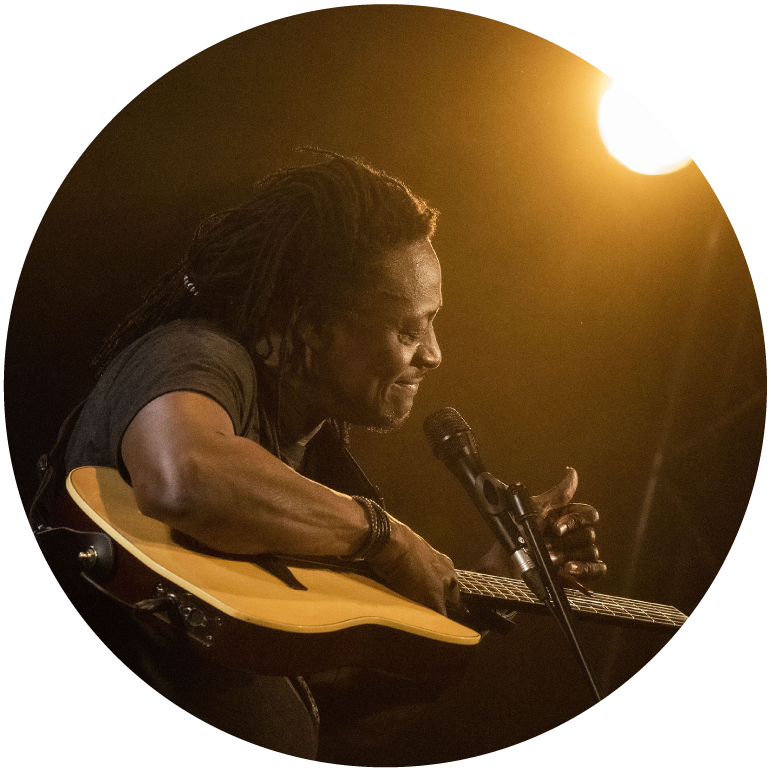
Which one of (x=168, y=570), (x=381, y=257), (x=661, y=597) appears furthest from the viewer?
(x=661, y=597)

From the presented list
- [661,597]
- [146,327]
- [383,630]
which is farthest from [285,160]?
[661,597]

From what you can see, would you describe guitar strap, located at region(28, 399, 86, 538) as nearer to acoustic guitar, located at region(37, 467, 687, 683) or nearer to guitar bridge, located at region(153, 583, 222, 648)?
acoustic guitar, located at region(37, 467, 687, 683)

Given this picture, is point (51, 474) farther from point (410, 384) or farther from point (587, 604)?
point (587, 604)

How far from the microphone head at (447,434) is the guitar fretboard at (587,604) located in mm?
221

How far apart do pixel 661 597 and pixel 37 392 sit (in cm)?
125

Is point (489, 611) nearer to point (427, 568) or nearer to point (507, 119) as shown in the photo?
point (427, 568)

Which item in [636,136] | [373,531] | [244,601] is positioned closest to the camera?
[244,601]

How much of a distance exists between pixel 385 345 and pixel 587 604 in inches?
23.9

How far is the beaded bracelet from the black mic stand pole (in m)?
0.23

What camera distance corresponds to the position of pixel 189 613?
1.23m

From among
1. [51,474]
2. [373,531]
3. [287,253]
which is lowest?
[373,531]

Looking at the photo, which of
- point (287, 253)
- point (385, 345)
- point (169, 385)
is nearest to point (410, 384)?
point (385, 345)

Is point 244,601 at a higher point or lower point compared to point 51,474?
lower

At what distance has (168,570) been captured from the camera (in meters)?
1.22
